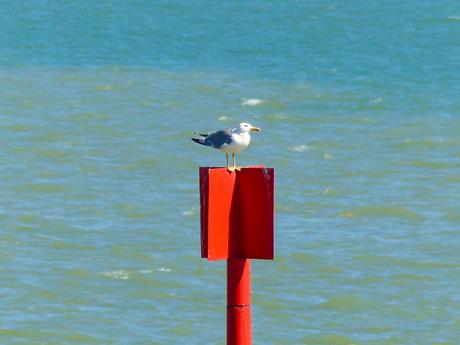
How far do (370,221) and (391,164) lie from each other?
6.07 meters

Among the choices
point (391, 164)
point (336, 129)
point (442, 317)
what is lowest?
point (442, 317)

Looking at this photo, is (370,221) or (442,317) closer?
(442,317)

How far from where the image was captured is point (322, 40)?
61.0 m

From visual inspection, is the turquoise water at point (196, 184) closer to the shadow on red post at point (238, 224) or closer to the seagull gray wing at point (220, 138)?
the seagull gray wing at point (220, 138)

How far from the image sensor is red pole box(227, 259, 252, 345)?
9945mm

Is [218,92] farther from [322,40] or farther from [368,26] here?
[368,26]

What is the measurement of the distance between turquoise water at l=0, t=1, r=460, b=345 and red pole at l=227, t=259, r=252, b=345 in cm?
1053

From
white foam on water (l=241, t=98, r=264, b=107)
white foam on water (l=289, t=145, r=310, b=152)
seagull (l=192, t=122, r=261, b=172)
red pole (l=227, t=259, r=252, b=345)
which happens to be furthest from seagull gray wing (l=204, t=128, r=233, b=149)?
white foam on water (l=241, t=98, r=264, b=107)

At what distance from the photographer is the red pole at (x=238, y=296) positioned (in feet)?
32.6

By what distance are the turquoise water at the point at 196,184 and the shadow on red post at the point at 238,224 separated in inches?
417

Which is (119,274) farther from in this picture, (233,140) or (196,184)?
(233,140)

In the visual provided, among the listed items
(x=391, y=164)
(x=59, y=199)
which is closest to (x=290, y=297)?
(x=59, y=199)

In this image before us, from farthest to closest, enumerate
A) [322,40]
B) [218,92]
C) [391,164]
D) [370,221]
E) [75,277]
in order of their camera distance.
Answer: [322,40]
[218,92]
[391,164]
[370,221]
[75,277]

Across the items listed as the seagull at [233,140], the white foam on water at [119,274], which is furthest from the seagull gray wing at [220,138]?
the white foam on water at [119,274]
